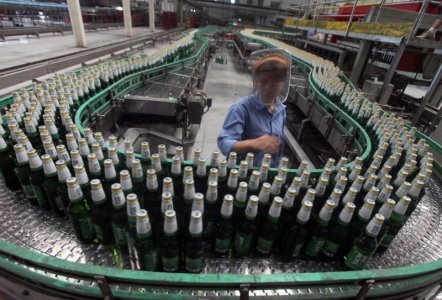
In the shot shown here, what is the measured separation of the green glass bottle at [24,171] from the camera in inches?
45.1

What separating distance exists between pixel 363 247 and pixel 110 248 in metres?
1.12

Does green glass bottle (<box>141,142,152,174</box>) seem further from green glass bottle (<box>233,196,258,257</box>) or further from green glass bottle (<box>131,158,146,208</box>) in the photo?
green glass bottle (<box>233,196,258,257</box>)

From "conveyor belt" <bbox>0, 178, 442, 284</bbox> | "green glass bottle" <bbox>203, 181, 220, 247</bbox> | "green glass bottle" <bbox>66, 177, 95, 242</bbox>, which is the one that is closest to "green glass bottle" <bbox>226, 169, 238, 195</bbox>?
"green glass bottle" <bbox>203, 181, 220, 247</bbox>

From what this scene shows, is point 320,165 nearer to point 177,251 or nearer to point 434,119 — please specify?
point 434,119

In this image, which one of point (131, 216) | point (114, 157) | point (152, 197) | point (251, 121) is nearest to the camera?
point (131, 216)

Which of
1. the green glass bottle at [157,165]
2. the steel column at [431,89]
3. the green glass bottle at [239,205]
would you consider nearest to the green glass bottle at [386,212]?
the green glass bottle at [239,205]

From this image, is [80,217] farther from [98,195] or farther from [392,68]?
[392,68]

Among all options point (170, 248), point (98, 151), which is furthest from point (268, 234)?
point (98, 151)

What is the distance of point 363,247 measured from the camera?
3.33ft

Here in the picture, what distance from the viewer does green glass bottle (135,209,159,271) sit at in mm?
868

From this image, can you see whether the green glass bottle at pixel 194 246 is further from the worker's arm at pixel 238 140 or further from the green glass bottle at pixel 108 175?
the worker's arm at pixel 238 140

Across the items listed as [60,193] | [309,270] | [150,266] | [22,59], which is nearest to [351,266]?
[309,270]

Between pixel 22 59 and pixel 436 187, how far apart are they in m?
8.12

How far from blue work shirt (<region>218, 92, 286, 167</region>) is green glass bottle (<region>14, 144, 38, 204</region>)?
1.03 meters
